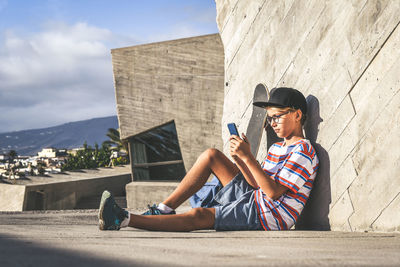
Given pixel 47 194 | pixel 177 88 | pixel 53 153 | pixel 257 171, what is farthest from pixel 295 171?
pixel 53 153

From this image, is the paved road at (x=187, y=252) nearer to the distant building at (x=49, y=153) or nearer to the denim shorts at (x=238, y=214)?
the denim shorts at (x=238, y=214)

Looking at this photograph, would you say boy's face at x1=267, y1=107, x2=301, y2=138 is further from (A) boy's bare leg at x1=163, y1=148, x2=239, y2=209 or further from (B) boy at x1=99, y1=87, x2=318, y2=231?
Result: (A) boy's bare leg at x1=163, y1=148, x2=239, y2=209

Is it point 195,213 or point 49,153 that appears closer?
point 195,213

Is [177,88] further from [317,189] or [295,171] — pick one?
[295,171]

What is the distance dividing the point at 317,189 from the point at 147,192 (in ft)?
30.6

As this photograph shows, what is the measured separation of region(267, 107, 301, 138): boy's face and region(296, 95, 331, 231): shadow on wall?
7.2 inches

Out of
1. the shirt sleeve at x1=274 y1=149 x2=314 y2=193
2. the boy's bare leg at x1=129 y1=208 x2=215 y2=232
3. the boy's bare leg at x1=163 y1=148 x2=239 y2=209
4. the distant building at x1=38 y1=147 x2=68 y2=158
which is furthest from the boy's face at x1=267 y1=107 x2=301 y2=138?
the distant building at x1=38 y1=147 x2=68 y2=158

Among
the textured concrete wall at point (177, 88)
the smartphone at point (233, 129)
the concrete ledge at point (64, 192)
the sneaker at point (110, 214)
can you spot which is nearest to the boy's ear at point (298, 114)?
the smartphone at point (233, 129)

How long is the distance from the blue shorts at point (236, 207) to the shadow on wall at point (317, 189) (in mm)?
579

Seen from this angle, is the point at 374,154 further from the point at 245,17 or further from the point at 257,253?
the point at 245,17

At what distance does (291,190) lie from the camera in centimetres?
325

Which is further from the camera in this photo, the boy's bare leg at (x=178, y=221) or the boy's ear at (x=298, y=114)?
the boy's ear at (x=298, y=114)

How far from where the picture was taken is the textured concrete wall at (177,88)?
1016 cm

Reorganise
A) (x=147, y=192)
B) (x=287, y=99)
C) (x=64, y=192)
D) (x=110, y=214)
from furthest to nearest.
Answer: (x=64, y=192) < (x=147, y=192) < (x=287, y=99) < (x=110, y=214)
